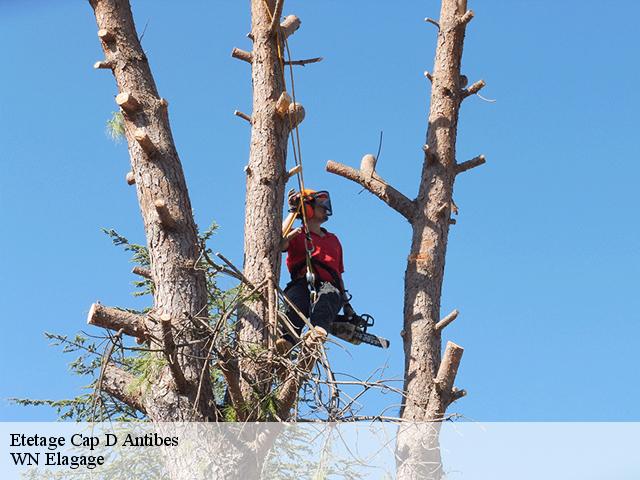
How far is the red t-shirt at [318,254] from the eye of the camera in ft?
24.7

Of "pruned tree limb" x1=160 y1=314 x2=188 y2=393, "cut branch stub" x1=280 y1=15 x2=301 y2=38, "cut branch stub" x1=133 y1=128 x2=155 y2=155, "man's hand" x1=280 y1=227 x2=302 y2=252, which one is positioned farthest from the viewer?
"cut branch stub" x1=280 y1=15 x2=301 y2=38

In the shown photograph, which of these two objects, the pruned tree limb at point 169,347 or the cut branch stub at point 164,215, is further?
the cut branch stub at point 164,215

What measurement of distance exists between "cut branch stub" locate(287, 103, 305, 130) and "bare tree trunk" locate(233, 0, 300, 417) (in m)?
0.03

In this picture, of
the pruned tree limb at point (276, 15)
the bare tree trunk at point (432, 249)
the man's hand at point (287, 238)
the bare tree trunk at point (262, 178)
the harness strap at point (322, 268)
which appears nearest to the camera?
the bare tree trunk at point (262, 178)

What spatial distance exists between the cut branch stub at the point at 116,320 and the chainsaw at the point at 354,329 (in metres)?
1.96

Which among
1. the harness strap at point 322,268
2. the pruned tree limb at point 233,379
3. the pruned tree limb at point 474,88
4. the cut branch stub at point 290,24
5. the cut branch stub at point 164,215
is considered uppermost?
the cut branch stub at point 290,24

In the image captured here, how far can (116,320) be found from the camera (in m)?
5.93

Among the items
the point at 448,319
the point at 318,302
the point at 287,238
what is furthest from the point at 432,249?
the point at 287,238

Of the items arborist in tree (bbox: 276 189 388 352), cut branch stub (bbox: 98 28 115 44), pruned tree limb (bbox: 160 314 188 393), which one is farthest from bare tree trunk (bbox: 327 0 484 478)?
cut branch stub (bbox: 98 28 115 44)

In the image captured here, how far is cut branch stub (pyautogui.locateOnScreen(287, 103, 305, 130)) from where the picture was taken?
7.27 meters

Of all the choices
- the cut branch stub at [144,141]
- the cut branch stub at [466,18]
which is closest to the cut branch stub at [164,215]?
the cut branch stub at [144,141]

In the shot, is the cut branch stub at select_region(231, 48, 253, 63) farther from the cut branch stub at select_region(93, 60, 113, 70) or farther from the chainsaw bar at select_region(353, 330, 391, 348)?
the chainsaw bar at select_region(353, 330, 391, 348)

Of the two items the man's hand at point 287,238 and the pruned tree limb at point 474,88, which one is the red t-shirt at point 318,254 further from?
the pruned tree limb at point 474,88

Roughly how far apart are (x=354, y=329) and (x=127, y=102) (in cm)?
244
